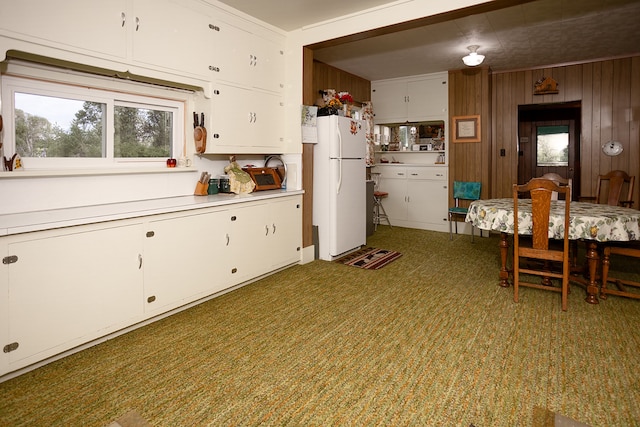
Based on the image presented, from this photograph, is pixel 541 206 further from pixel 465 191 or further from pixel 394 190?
pixel 394 190

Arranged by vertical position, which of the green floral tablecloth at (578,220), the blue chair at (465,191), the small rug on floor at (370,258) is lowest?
the small rug on floor at (370,258)

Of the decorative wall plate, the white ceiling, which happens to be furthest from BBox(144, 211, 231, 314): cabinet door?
the decorative wall plate

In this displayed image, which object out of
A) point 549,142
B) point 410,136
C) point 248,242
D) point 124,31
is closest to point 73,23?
point 124,31

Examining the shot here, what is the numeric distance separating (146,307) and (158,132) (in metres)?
1.67

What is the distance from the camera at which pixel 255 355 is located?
2455 millimetres

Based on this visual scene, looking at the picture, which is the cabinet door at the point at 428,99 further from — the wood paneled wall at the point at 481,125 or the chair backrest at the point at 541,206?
the chair backrest at the point at 541,206

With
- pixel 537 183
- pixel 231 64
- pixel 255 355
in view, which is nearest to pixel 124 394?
pixel 255 355

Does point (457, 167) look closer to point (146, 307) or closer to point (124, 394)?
point (146, 307)

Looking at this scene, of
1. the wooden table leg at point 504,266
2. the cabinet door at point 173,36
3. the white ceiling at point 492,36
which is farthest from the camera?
the white ceiling at point 492,36

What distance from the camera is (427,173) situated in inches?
266

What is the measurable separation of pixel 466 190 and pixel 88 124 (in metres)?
5.34

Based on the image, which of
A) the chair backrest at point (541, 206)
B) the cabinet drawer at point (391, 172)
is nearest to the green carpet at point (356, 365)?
the chair backrest at point (541, 206)

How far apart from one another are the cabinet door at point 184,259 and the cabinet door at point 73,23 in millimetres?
1312

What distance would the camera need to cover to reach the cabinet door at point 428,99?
21.5 ft
